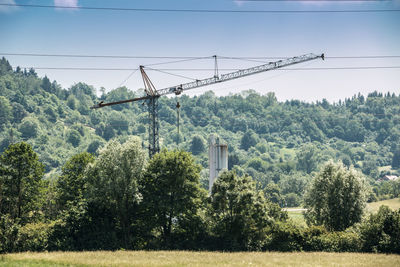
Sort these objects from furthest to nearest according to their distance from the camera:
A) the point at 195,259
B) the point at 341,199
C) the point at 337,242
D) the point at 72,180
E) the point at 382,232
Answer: the point at 72,180 < the point at 341,199 < the point at 337,242 < the point at 382,232 < the point at 195,259

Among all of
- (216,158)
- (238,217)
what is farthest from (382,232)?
(216,158)

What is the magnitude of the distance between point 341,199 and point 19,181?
38.7 metres

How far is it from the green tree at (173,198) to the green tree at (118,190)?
58.5 inches

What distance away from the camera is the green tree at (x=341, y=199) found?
51.9 m

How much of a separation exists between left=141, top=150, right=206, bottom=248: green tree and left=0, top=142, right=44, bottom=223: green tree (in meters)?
15.6

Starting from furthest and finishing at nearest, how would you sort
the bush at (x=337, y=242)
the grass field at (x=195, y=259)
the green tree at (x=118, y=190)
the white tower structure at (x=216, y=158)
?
the white tower structure at (x=216, y=158) → the green tree at (x=118, y=190) → the bush at (x=337, y=242) → the grass field at (x=195, y=259)

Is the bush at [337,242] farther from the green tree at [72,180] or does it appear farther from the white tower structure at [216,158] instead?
the white tower structure at [216,158]

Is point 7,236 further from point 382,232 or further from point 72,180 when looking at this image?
point 382,232

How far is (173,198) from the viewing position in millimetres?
47438

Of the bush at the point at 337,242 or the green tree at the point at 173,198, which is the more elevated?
the green tree at the point at 173,198

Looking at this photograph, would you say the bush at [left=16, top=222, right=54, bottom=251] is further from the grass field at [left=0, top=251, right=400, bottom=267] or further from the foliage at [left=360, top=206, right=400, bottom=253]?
the foliage at [left=360, top=206, right=400, bottom=253]

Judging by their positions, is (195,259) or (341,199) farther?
(341,199)

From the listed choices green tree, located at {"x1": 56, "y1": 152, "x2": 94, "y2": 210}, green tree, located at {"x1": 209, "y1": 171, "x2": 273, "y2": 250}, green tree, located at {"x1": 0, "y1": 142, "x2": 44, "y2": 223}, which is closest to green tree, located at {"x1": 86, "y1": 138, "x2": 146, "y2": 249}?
green tree, located at {"x1": 209, "y1": 171, "x2": 273, "y2": 250}

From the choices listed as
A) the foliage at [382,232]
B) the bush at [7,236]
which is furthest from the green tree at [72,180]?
the foliage at [382,232]
